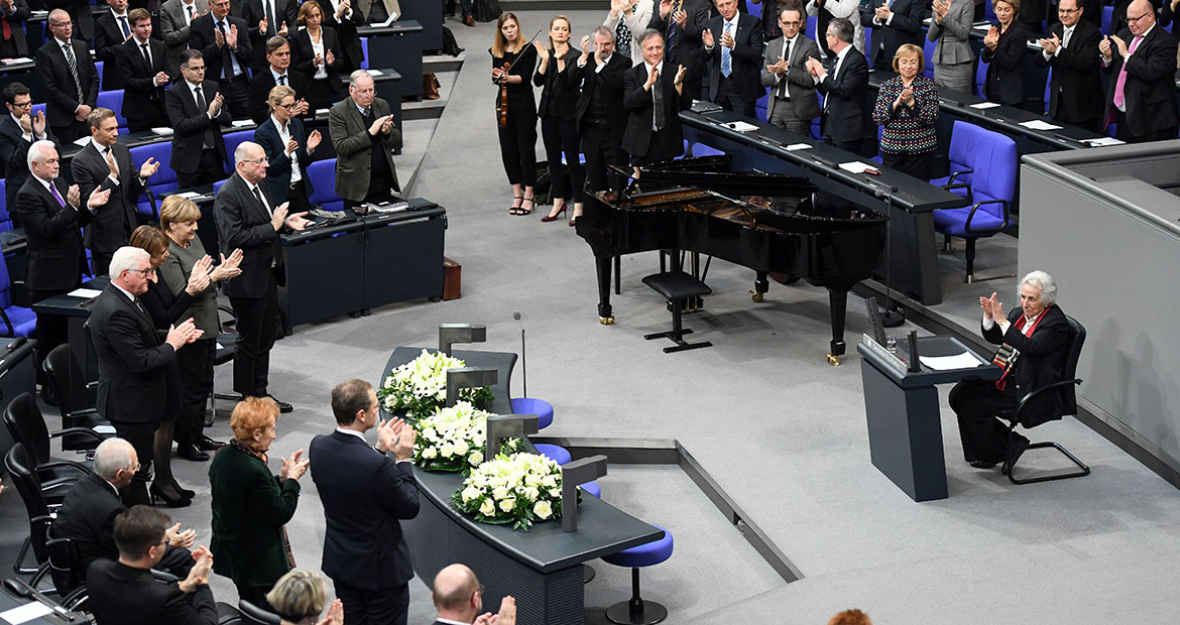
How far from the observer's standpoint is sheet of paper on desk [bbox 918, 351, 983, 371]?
26.3 ft

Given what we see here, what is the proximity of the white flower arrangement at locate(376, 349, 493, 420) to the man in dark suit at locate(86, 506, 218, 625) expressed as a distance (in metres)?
2.27

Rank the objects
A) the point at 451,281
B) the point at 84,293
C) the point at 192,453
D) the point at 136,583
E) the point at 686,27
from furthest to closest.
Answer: the point at 686,27
the point at 451,281
the point at 84,293
the point at 192,453
the point at 136,583

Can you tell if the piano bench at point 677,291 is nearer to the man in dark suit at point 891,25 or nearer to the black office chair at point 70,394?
the black office chair at point 70,394

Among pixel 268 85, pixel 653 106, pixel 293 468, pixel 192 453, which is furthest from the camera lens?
pixel 268 85

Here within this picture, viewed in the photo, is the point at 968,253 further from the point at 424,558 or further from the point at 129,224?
the point at 129,224

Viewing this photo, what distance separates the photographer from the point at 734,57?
1371cm

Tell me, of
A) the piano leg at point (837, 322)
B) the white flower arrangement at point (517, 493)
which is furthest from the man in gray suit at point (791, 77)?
the white flower arrangement at point (517, 493)

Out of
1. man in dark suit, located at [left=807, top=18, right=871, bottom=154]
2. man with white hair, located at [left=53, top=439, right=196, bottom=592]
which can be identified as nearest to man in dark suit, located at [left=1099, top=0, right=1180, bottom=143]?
man in dark suit, located at [left=807, top=18, right=871, bottom=154]

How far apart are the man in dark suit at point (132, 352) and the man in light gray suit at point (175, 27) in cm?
594

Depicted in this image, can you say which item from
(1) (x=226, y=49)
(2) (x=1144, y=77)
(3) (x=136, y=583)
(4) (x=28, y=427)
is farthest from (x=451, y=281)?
(3) (x=136, y=583)

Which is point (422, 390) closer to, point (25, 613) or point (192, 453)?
point (192, 453)

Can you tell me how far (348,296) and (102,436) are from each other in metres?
3.46

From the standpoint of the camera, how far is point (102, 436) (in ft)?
27.0

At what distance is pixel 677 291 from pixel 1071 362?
324cm
